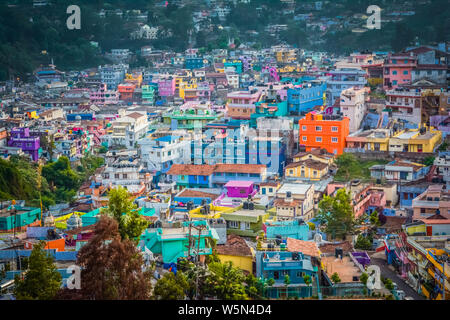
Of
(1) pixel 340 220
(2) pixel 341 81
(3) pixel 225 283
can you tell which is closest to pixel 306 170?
(1) pixel 340 220

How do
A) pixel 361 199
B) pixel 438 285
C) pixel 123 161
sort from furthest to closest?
pixel 123 161, pixel 361 199, pixel 438 285

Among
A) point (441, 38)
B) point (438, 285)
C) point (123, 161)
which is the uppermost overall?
point (441, 38)

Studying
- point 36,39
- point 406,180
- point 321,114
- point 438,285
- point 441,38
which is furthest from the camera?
point 36,39

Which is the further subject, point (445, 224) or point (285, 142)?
point (285, 142)

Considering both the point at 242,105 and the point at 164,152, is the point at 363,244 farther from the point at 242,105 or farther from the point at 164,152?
the point at 242,105

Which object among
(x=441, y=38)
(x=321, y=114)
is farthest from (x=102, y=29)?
(x=321, y=114)

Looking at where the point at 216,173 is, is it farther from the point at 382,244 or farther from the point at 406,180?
the point at 382,244
